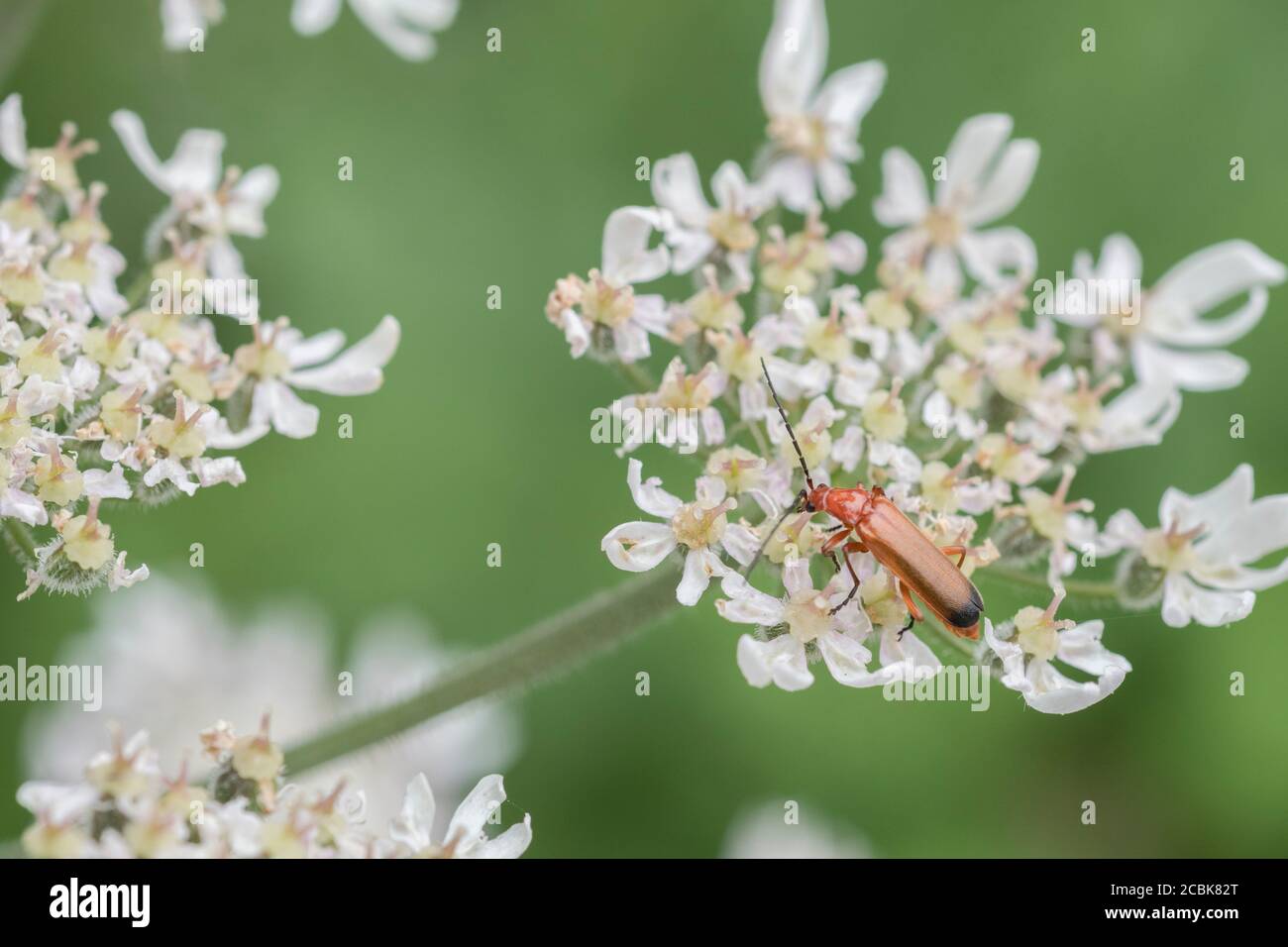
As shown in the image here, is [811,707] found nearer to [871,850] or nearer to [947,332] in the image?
[871,850]

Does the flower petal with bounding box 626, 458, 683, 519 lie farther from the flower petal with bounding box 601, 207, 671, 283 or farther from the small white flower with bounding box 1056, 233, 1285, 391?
the small white flower with bounding box 1056, 233, 1285, 391

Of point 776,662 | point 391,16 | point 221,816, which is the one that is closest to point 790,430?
point 776,662

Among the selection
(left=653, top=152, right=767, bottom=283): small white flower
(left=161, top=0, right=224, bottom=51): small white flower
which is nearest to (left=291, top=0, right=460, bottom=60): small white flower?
(left=161, top=0, right=224, bottom=51): small white flower

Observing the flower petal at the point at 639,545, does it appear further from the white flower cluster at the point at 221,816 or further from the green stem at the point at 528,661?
the white flower cluster at the point at 221,816

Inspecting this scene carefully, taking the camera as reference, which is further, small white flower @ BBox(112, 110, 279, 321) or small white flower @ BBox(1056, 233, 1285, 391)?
small white flower @ BBox(1056, 233, 1285, 391)

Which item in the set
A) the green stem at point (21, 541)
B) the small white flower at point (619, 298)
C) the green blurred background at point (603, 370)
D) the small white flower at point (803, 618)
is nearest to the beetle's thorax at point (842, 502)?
the small white flower at point (803, 618)

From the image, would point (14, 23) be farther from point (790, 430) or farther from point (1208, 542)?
point (1208, 542)
